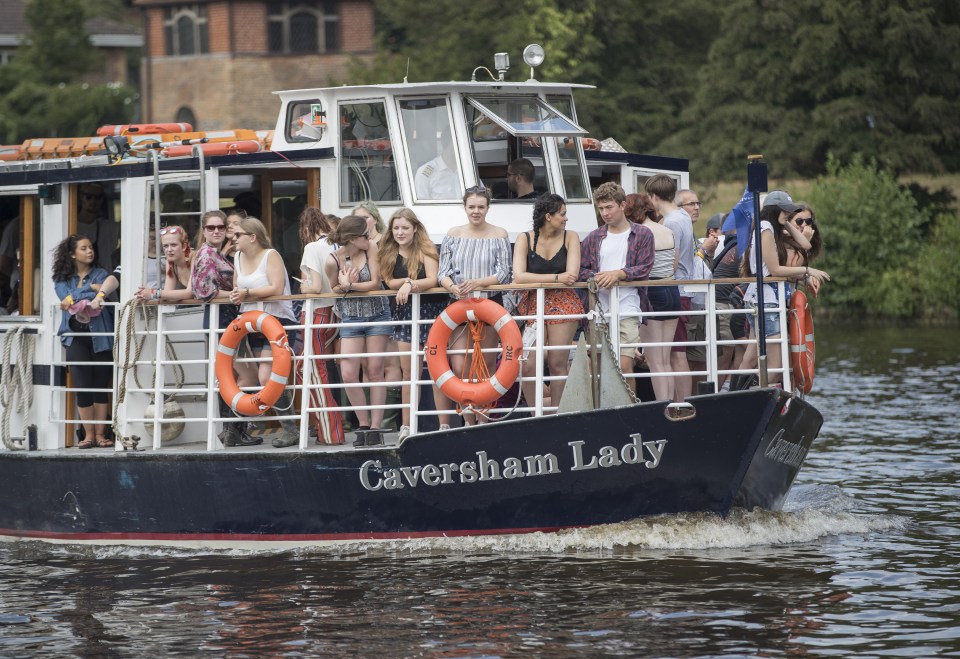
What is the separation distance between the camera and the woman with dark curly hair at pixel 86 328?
41.0ft

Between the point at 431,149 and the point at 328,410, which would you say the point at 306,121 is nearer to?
the point at 431,149

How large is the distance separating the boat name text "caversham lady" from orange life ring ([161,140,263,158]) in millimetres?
3217

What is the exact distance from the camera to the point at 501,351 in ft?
36.8

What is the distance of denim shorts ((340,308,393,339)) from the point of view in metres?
11.8

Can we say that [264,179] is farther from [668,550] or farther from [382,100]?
[668,550]

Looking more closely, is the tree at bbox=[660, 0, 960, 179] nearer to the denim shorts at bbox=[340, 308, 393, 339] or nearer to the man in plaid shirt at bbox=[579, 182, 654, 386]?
the man in plaid shirt at bbox=[579, 182, 654, 386]

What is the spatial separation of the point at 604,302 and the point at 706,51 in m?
42.9

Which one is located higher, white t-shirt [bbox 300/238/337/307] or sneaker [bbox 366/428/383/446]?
white t-shirt [bbox 300/238/337/307]

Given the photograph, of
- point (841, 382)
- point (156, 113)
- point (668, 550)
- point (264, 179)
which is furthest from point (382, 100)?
point (156, 113)

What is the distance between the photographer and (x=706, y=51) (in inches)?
2077

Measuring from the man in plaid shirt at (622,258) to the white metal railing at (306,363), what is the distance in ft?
0.35

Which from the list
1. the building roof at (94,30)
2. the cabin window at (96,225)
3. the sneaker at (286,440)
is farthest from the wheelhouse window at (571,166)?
the building roof at (94,30)

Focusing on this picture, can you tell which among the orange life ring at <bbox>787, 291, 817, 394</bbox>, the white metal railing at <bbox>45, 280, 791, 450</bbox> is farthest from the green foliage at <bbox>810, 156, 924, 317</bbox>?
the orange life ring at <bbox>787, 291, 817, 394</bbox>

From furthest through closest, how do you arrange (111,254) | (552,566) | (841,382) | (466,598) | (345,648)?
(841,382)
(111,254)
(552,566)
(466,598)
(345,648)
